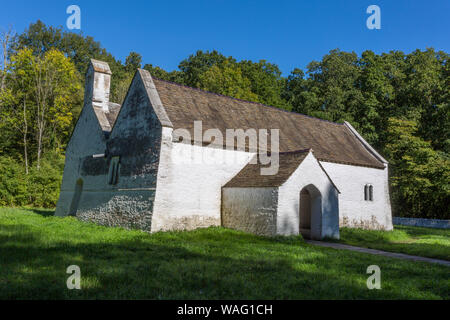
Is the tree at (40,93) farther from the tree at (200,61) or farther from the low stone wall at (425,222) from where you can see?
the low stone wall at (425,222)

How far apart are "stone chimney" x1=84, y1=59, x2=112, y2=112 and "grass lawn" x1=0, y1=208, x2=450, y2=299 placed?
10949 millimetres

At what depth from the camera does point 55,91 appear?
36781mm

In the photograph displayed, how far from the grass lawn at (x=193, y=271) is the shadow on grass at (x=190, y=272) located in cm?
2

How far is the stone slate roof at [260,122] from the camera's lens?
1823 centimetres

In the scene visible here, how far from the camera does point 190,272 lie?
808cm

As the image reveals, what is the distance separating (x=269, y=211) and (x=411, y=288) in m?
7.73

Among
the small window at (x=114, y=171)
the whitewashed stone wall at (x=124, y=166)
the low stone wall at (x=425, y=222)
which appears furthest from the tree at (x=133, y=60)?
the low stone wall at (x=425, y=222)

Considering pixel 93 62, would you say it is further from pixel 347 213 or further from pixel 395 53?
pixel 395 53

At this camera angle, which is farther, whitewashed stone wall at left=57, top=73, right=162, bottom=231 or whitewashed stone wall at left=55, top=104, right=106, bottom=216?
whitewashed stone wall at left=55, top=104, right=106, bottom=216

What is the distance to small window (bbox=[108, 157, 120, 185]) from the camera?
18.3m

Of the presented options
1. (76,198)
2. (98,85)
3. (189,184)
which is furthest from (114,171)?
A: (98,85)

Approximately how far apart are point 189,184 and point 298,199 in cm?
519

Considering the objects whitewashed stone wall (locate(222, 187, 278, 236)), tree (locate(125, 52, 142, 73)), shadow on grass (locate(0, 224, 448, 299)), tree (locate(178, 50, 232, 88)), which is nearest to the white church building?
whitewashed stone wall (locate(222, 187, 278, 236))

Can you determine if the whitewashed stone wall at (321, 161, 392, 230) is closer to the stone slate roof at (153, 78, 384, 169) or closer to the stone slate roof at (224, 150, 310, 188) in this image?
the stone slate roof at (153, 78, 384, 169)
